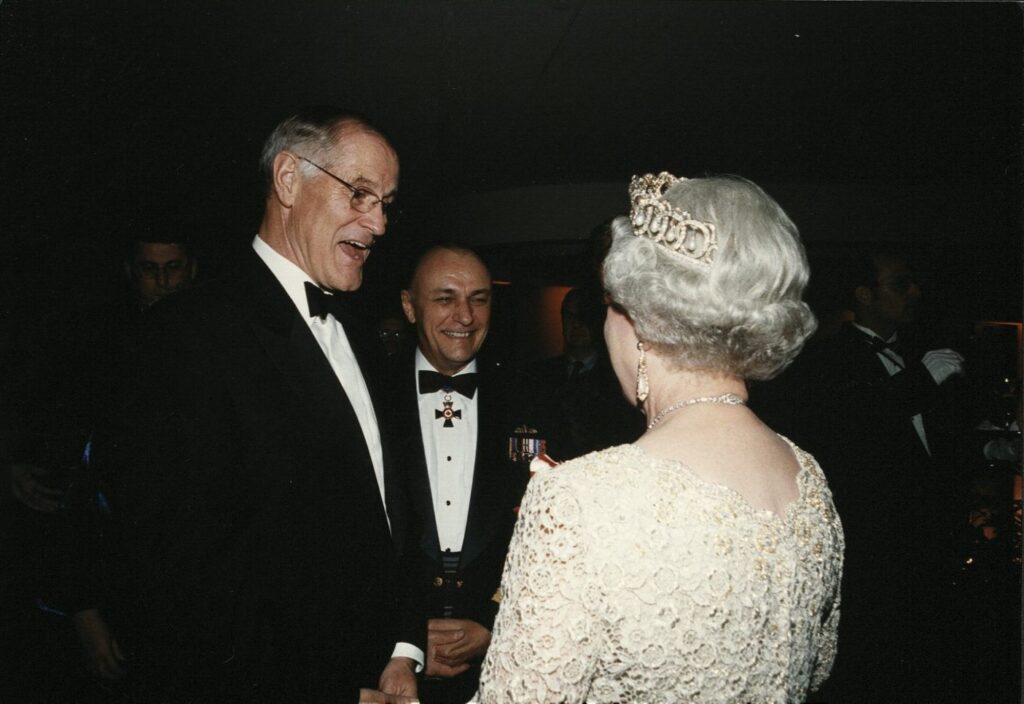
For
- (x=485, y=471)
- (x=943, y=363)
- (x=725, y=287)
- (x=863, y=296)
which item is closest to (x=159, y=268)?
(x=485, y=471)

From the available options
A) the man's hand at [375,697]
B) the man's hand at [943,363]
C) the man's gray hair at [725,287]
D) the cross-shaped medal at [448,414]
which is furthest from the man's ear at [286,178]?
the man's hand at [943,363]

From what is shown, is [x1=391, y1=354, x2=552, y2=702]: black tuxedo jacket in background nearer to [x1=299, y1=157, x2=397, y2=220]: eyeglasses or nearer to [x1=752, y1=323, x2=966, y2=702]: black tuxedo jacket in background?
[x1=299, y1=157, x2=397, y2=220]: eyeglasses

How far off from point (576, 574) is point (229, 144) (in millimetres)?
4664

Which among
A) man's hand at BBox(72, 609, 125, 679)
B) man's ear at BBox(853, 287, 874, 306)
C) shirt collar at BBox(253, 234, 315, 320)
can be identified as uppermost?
man's ear at BBox(853, 287, 874, 306)

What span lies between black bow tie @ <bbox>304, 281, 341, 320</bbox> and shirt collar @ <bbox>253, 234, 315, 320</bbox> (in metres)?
0.01

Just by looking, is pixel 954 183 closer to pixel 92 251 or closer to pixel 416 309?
pixel 416 309

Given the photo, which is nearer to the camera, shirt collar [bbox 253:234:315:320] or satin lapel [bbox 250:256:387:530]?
satin lapel [bbox 250:256:387:530]

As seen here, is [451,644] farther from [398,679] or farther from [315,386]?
[315,386]

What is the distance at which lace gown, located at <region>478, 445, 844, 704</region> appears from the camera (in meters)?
1.04

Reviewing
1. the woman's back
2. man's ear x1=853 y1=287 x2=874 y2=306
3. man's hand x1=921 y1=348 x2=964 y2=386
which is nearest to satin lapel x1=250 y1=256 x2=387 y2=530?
the woman's back

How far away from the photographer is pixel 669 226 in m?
1.20

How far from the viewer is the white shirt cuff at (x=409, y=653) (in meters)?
1.89

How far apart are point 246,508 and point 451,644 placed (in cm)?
102

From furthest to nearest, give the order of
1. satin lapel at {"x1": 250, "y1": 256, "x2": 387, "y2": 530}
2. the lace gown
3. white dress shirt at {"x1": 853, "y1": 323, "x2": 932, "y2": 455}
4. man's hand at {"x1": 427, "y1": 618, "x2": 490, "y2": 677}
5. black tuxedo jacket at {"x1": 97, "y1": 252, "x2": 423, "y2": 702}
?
white dress shirt at {"x1": 853, "y1": 323, "x2": 932, "y2": 455}, man's hand at {"x1": 427, "y1": 618, "x2": 490, "y2": 677}, satin lapel at {"x1": 250, "y1": 256, "x2": 387, "y2": 530}, black tuxedo jacket at {"x1": 97, "y1": 252, "x2": 423, "y2": 702}, the lace gown
